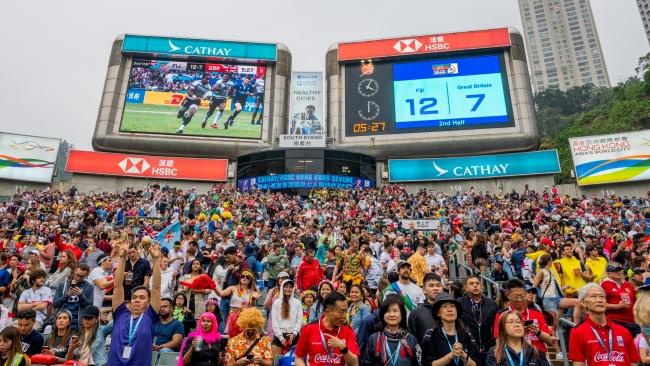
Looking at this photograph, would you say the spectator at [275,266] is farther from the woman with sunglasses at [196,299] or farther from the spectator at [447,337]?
the spectator at [447,337]

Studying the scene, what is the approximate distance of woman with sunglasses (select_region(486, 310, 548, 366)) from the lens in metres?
3.46

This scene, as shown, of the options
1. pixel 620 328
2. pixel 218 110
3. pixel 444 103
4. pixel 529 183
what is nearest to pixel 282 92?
pixel 218 110

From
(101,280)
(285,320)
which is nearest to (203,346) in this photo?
(285,320)

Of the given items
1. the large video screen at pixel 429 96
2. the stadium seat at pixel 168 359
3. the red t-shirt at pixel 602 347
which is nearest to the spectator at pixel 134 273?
the stadium seat at pixel 168 359

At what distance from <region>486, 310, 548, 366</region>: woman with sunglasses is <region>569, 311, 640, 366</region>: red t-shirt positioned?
20.7 inches

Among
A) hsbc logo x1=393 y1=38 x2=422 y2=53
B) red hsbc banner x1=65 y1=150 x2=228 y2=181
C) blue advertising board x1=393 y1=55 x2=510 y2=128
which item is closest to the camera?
red hsbc banner x1=65 y1=150 x2=228 y2=181

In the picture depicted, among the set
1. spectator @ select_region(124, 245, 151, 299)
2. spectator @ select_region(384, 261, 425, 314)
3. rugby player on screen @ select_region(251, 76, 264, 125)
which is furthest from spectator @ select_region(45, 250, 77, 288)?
rugby player on screen @ select_region(251, 76, 264, 125)

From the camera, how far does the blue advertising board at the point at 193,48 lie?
3641cm

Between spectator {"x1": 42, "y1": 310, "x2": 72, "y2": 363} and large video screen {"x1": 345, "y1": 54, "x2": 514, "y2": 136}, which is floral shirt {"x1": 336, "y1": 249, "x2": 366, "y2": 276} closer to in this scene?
spectator {"x1": 42, "y1": 310, "x2": 72, "y2": 363}

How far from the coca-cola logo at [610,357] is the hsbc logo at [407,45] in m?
35.0

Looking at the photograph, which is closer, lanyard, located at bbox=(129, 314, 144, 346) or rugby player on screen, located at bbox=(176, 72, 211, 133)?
lanyard, located at bbox=(129, 314, 144, 346)

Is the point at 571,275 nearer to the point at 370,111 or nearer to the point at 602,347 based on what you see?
the point at 602,347

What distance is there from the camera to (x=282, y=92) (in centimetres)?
3738

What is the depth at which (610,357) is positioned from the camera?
3.75 meters
